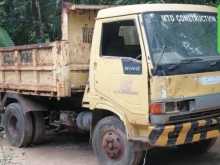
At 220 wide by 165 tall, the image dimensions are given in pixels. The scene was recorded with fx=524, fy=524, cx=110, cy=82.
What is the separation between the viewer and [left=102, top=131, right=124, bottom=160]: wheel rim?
23.9 feet

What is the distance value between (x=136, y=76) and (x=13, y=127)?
390cm

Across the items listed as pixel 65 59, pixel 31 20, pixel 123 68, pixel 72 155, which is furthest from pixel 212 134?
pixel 31 20

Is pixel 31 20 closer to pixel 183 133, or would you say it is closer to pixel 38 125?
pixel 38 125

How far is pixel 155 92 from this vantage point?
21.8 feet

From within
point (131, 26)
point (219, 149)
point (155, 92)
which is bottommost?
point (219, 149)

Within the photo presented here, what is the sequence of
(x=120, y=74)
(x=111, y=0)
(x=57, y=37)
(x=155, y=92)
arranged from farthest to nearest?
1. (x=57, y=37)
2. (x=111, y=0)
3. (x=120, y=74)
4. (x=155, y=92)

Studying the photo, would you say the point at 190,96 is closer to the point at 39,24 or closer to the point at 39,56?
the point at 39,56

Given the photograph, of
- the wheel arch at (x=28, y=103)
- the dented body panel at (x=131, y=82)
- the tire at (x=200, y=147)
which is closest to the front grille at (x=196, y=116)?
the dented body panel at (x=131, y=82)

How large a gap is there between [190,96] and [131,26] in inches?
49.5

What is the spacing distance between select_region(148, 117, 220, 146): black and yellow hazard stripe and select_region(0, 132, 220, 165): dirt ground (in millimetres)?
966

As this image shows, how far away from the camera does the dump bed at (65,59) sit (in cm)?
820

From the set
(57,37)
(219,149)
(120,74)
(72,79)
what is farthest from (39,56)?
(57,37)

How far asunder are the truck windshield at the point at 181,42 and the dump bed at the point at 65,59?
1.69m

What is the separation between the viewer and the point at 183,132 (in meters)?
6.91
